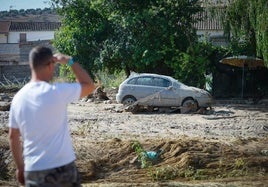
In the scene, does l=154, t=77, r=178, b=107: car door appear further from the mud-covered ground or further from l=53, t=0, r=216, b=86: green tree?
l=53, t=0, r=216, b=86: green tree

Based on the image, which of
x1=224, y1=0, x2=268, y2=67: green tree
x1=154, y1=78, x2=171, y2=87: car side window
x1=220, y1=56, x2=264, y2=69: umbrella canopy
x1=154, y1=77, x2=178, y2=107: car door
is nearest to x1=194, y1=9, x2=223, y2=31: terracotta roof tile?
x1=224, y1=0, x2=268, y2=67: green tree

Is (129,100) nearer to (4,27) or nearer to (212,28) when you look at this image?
(212,28)

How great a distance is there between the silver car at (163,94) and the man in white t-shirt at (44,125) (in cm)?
1692

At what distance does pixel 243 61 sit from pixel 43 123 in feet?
80.8

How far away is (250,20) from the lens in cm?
1842

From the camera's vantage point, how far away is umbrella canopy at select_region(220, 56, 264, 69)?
1081 inches

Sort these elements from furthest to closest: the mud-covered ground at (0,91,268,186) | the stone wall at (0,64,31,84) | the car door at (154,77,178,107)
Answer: the stone wall at (0,64,31,84)
the car door at (154,77,178,107)
the mud-covered ground at (0,91,268,186)

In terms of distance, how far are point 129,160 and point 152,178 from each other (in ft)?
3.85

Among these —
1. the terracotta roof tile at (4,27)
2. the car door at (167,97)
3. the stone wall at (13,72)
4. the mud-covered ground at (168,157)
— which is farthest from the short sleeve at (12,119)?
the terracotta roof tile at (4,27)

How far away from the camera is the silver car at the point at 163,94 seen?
21.4 meters

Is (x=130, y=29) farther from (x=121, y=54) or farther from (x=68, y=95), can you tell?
(x=68, y=95)

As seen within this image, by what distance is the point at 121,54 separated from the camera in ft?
91.8

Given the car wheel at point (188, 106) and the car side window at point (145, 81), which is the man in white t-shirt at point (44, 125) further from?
the car side window at point (145, 81)

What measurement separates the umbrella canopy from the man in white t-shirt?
2378cm
